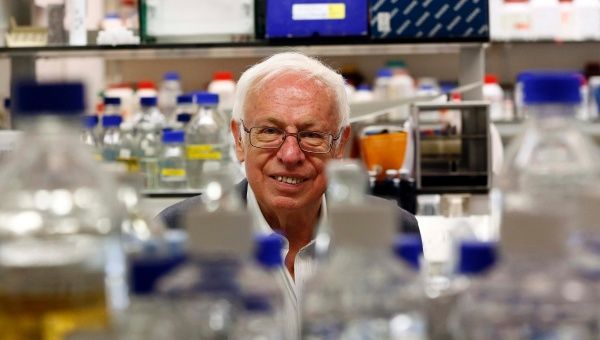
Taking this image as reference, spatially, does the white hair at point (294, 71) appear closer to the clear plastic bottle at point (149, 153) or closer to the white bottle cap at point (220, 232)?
the clear plastic bottle at point (149, 153)

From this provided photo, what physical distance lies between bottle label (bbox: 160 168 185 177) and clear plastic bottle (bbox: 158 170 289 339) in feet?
8.46

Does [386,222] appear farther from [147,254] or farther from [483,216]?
[483,216]

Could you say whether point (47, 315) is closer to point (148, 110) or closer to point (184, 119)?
point (184, 119)

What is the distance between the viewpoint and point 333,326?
76 centimetres

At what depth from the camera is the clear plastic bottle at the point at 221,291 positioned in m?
0.75

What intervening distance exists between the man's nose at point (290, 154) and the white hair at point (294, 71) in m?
0.15

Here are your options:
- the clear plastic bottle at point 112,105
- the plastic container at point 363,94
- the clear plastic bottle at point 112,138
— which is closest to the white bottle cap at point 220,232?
the clear plastic bottle at point 112,138

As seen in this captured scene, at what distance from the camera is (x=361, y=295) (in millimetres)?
771

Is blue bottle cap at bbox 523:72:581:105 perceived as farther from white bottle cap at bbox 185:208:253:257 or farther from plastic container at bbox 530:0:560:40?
plastic container at bbox 530:0:560:40

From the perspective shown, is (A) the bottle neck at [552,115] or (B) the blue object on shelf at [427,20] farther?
(B) the blue object on shelf at [427,20]

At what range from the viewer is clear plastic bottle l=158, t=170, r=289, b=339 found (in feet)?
2.45

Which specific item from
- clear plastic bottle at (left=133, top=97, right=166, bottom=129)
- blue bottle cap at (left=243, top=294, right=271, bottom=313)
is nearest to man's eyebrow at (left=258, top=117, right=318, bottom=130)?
clear plastic bottle at (left=133, top=97, right=166, bottom=129)

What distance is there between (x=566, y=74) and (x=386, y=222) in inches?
8.2

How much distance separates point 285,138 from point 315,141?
0.23ft
